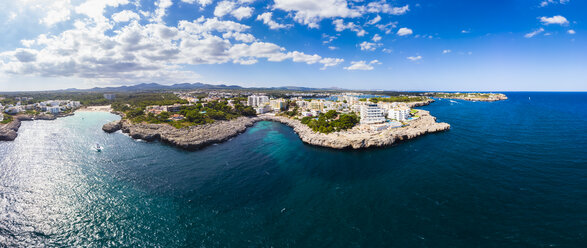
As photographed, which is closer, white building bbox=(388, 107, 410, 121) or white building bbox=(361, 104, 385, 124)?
white building bbox=(361, 104, 385, 124)

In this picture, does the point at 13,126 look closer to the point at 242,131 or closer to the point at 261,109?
the point at 242,131

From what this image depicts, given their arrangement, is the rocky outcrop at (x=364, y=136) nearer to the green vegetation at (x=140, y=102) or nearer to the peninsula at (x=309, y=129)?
the peninsula at (x=309, y=129)

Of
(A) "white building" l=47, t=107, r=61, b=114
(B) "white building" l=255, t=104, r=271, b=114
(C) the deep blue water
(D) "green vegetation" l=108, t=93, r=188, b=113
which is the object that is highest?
(D) "green vegetation" l=108, t=93, r=188, b=113

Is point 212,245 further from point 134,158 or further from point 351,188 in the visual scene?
point 134,158

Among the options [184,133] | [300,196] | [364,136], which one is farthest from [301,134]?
[300,196]

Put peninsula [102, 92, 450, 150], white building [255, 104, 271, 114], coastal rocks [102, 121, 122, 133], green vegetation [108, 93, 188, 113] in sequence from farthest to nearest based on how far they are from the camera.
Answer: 1. green vegetation [108, 93, 188, 113]
2. white building [255, 104, 271, 114]
3. coastal rocks [102, 121, 122, 133]
4. peninsula [102, 92, 450, 150]

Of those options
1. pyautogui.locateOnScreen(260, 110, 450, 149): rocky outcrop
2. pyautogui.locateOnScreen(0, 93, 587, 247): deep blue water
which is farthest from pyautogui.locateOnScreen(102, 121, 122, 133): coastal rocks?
pyautogui.locateOnScreen(260, 110, 450, 149): rocky outcrop

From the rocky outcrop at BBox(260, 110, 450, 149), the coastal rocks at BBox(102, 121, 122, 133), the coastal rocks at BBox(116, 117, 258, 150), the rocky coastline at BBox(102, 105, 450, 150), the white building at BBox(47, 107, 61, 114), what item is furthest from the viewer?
the white building at BBox(47, 107, 61, 114)

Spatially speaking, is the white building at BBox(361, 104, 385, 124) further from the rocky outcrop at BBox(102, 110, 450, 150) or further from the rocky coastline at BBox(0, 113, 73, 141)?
the rocky coastline at BBox(0, 113, 73, 141)

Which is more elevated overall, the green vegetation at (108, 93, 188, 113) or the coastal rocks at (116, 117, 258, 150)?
the green vegetation at (108, 93, 188, 113)
